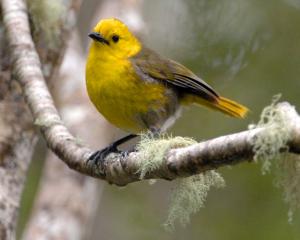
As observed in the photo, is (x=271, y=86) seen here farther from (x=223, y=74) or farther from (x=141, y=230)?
(x=141, y=230)

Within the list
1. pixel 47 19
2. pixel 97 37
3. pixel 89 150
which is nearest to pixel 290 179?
pixel 89 150

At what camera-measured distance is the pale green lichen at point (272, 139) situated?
2.26 m

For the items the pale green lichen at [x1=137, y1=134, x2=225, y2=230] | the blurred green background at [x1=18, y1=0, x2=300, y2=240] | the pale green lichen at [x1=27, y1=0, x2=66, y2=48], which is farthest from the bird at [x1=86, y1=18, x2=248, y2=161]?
the blurred green background at [x1=18, y1=0, x2=300, y2=240]

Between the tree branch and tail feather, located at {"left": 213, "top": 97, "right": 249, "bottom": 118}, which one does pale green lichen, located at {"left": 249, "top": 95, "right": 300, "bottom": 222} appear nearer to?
the tree branch

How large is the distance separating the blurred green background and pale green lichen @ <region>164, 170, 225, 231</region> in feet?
8.94

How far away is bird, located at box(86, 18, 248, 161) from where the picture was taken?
12.9ft

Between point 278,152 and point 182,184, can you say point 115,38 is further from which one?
point 278,152

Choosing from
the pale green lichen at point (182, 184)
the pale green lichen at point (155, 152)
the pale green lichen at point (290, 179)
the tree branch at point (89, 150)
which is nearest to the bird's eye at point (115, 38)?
the tree branch at point (89, 150)

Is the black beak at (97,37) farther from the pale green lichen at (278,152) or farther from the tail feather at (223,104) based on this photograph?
the pale green lichen at (278,152)

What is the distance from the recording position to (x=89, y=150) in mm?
3498

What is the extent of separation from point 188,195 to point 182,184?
2.2 inches

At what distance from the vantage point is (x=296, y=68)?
233 inches

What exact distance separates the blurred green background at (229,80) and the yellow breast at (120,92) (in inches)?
77.9

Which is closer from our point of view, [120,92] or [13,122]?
[120,92]
